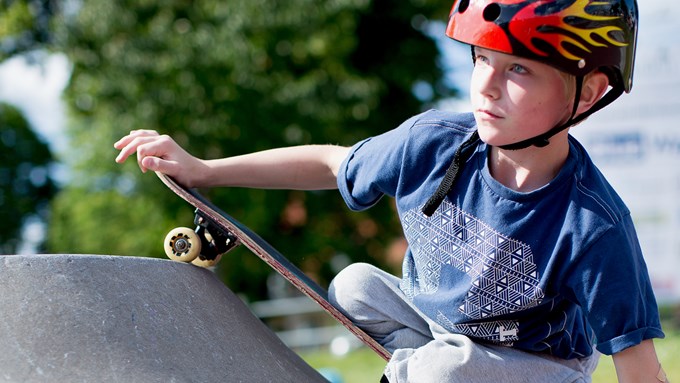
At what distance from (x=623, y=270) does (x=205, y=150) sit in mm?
17929

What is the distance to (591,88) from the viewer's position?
9.88 ft

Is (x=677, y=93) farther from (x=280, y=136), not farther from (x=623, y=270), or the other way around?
(x=623, y=270)

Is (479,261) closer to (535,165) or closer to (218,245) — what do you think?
(535,165)

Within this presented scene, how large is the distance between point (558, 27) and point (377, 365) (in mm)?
9070

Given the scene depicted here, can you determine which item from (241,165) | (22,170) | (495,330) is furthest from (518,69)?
(22,170)

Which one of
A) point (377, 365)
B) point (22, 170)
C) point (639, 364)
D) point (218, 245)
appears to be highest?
point (218, 245)

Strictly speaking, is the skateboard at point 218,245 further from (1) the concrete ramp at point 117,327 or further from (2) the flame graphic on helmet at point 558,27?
(2) the flame graphic on helmet at point 558,27

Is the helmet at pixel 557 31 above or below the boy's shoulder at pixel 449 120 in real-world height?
above

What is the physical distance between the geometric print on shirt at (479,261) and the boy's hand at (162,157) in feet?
2.77

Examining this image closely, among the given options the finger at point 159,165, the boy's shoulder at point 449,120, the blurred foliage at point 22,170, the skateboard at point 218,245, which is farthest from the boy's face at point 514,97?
the blurred foliage at point 22,170

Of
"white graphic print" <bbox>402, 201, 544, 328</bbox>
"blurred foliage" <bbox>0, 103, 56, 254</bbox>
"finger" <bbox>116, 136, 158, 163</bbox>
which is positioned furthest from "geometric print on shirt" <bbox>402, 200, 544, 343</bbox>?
"blurred foliage" <bbox>0, 103, 56, 254</bbox>

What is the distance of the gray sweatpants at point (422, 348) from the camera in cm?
300

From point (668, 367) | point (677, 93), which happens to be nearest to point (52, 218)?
point (677, 93)

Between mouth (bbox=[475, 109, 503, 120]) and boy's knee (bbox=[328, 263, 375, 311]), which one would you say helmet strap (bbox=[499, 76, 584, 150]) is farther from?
boy's knee (bbox=[328, 263, 375, 311])
